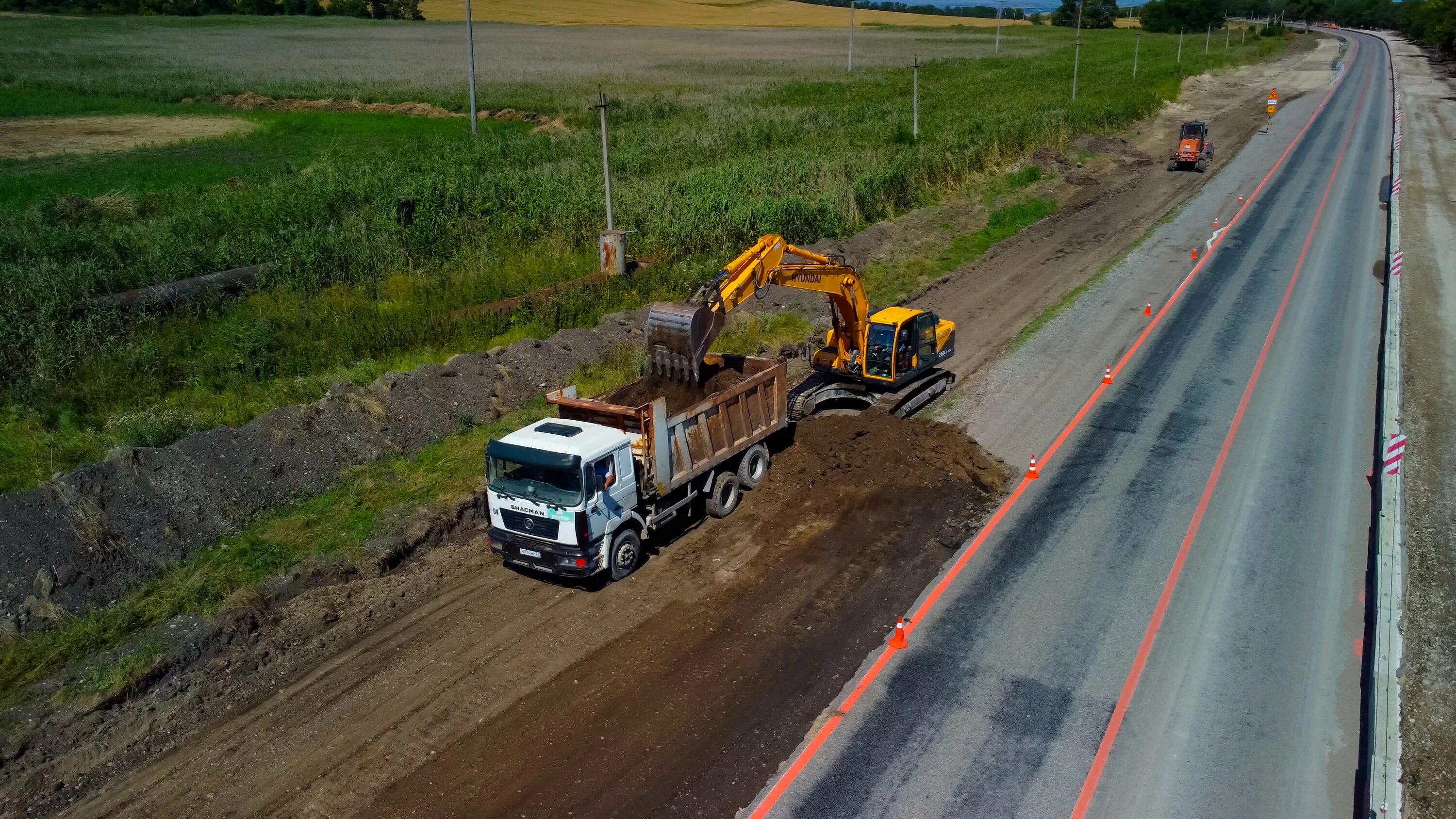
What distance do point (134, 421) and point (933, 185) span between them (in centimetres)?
3406

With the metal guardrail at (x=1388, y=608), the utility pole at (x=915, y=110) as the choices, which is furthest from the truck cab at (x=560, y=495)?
the utility pole at (x=915, y=110)

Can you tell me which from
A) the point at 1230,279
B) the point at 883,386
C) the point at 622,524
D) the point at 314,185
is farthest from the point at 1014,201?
the point at 622,524

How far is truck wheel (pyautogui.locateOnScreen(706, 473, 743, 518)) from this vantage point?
18.2m

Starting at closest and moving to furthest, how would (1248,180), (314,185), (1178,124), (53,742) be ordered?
1. (53,742)
2. (314,185)
3. (1248,180)
4. (1178,124)

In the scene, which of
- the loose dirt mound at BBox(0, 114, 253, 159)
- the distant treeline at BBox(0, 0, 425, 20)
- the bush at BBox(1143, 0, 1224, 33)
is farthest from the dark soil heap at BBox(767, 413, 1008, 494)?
the bush at BBox(1143, 0, 1224, 33)

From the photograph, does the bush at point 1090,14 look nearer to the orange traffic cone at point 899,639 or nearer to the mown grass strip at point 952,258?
the mown grass strip at point 952,258

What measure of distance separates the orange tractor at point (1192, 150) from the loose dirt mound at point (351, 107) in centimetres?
3742

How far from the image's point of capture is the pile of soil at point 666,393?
60.6 feet

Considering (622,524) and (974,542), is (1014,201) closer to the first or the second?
(974,542)

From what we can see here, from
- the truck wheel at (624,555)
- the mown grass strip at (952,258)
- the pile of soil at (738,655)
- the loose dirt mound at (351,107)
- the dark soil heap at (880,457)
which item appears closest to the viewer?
the pile of soil at (738,655)

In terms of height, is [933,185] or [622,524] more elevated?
[933,185]

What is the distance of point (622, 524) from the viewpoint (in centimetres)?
1598

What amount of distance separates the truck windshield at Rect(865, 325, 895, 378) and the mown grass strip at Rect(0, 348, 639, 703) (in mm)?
7096

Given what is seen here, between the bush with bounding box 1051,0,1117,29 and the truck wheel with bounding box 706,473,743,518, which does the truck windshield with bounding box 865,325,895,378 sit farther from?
the bush with bounding box 1051,0,1117,29
